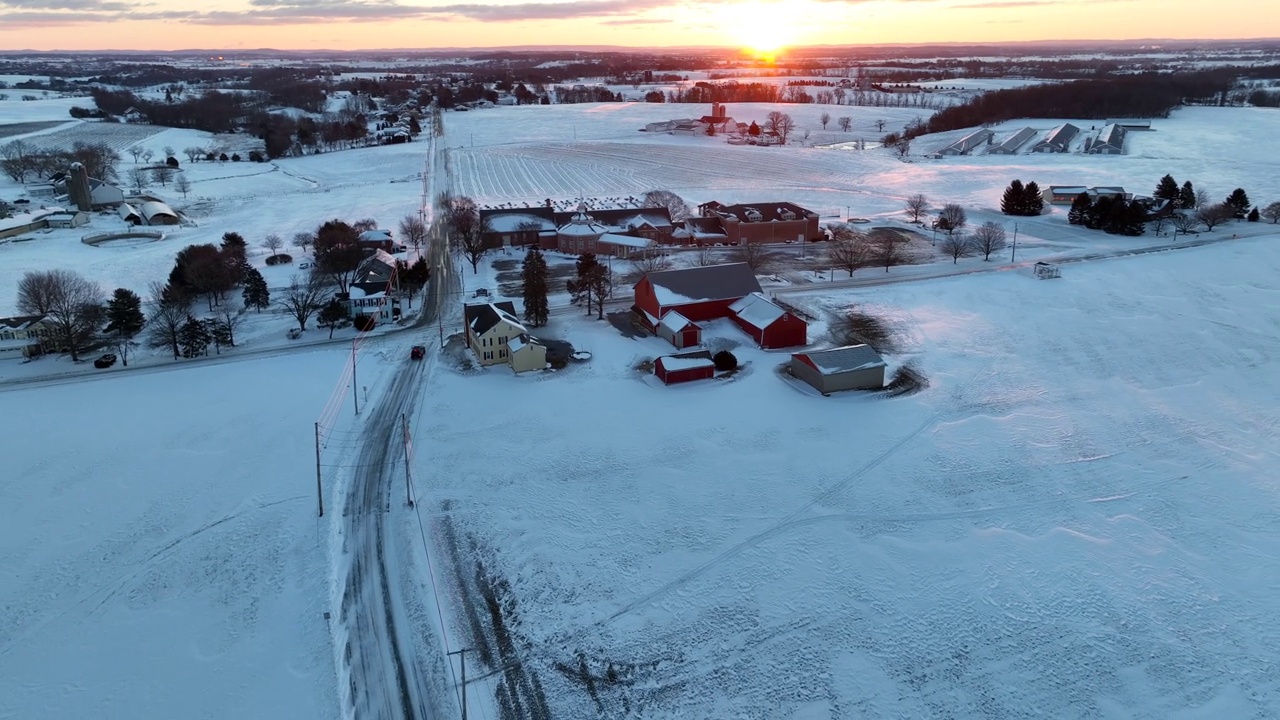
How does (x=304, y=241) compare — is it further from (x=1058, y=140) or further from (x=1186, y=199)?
(x=1058, y=140)

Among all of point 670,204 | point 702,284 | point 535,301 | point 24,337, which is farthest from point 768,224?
point 24,337

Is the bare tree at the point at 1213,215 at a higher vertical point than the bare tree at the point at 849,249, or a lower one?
higher

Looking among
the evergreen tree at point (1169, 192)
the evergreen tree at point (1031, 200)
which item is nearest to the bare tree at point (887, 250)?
the evergreen tree at point (1031, 200)

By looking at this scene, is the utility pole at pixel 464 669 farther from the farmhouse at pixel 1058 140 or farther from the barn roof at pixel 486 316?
the farmhouse at pixel 1058 140

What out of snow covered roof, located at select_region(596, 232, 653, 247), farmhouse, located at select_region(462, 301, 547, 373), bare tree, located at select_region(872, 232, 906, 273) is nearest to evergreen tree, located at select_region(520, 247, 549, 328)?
farmhouse, located at select_region(462, 301, 547, 373)

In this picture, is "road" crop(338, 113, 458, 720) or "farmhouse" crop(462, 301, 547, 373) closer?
"road" crop(338, 113, 458, 720)

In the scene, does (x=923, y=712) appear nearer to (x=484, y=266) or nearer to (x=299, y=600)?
(x=299, y=600)

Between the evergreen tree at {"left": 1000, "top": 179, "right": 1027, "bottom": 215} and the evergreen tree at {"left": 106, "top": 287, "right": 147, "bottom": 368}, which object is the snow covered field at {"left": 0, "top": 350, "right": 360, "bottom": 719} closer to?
the evergreen tree at {"left": 106, "top": 287, "right": 147, "bottom": 368}
